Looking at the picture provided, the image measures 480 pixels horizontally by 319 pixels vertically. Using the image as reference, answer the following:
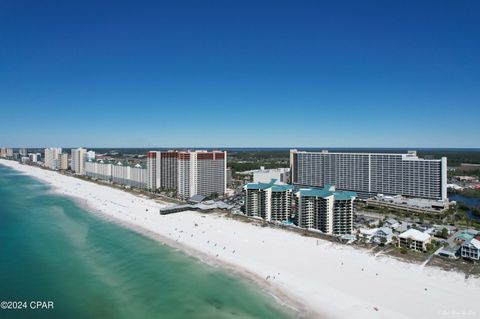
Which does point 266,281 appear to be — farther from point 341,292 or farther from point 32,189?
point 32,189

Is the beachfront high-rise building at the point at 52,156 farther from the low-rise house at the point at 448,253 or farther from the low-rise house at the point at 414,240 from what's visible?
the low-rise house at the point at 448,253

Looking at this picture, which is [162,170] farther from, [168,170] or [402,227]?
[402,227]

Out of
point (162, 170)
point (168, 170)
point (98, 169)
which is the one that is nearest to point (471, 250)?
point (168, 170)

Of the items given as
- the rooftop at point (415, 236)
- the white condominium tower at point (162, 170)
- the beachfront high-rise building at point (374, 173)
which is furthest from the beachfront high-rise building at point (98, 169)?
the rooftop at point (415, 236)

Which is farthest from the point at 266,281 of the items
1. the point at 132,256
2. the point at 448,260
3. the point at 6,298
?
the point at 6,298

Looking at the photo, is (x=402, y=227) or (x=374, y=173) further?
(x=374, y=173)

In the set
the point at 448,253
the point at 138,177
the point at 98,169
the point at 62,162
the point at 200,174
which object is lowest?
the point at 448,253
